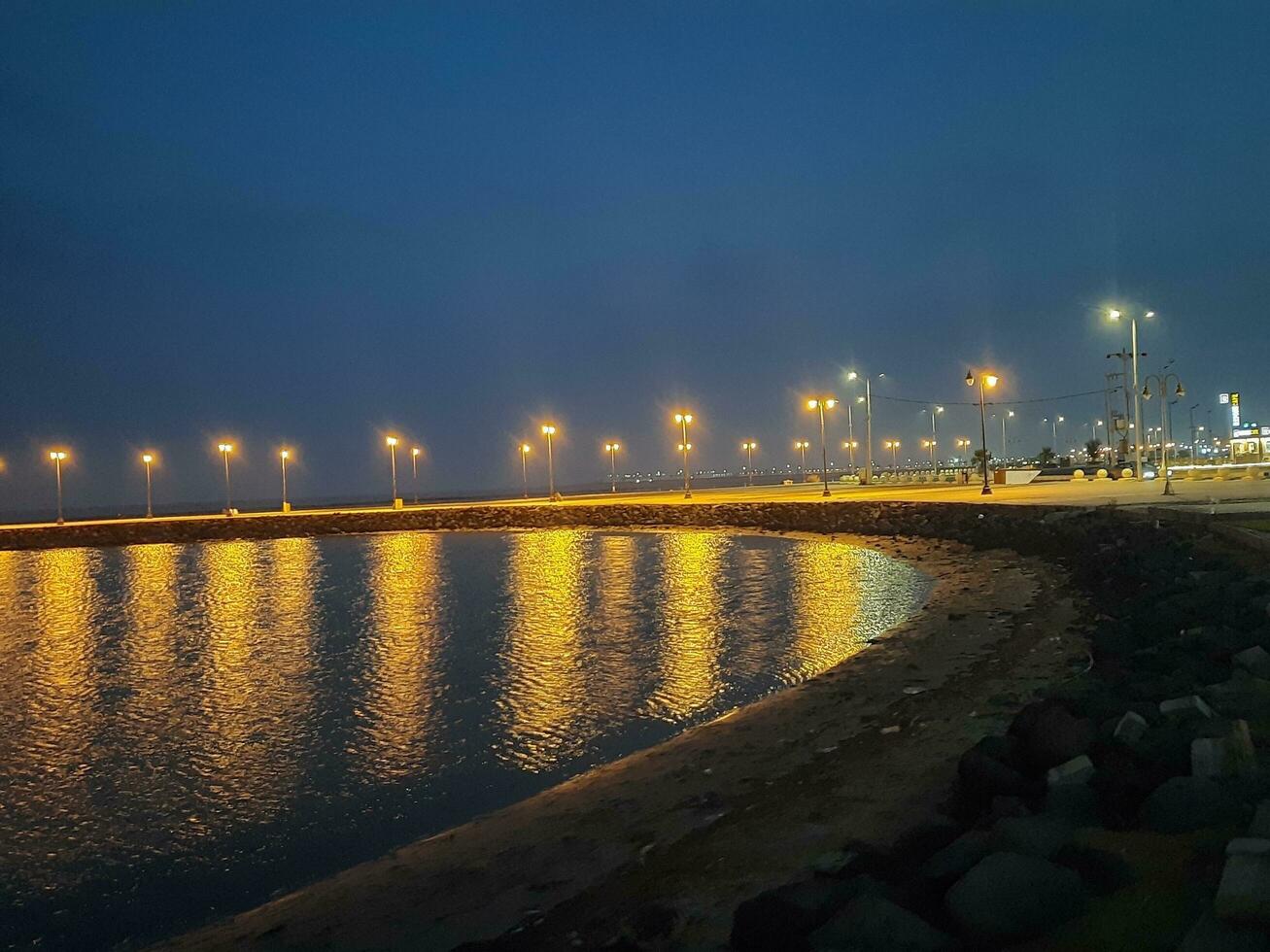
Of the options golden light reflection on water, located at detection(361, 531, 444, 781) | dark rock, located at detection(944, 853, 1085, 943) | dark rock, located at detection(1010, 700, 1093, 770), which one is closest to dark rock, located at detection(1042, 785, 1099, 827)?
dark rock, located at detection(1010, 700, 1093, 770)

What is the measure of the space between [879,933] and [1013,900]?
0.65 metres

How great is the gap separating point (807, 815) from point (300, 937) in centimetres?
405

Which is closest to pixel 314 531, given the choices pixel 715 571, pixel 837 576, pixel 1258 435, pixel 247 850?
pixel 715 571

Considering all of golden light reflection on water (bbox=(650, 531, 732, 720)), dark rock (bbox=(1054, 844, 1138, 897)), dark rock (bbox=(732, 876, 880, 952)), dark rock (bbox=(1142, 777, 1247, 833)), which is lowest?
golden light reflection on water (bbox=(650, 531, 732, 720))

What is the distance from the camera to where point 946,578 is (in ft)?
84.1

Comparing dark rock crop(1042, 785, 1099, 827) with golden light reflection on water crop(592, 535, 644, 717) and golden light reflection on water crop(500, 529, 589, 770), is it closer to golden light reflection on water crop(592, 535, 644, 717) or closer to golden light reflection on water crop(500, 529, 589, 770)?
golden light reflection on water crop(500, 529, 589, 770)

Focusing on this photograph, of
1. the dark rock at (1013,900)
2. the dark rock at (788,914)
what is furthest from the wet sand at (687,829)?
the dark rock at (1013,900)

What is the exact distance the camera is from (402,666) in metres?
17.3

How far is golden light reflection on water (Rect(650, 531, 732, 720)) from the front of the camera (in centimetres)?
1363

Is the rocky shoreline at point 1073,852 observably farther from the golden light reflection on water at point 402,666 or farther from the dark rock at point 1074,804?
the golden light reflection on water at point 402,666

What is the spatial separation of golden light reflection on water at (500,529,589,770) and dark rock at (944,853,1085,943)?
6814 millimetres

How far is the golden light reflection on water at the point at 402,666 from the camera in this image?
11.6 meters

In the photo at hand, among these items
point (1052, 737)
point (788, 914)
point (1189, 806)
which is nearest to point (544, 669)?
point (1052, 737)

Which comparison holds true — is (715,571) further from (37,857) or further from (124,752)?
(37,857)
